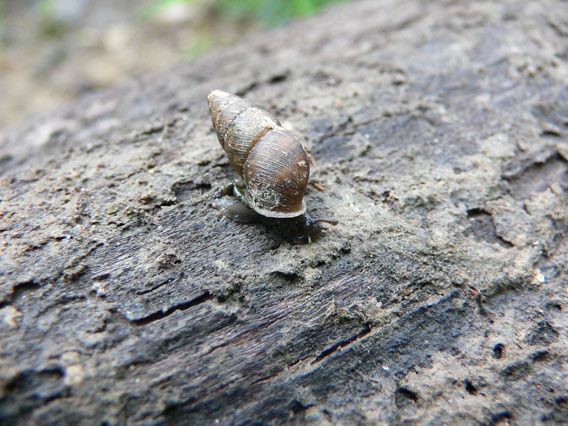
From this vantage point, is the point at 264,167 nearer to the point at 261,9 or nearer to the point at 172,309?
the point at 172,309

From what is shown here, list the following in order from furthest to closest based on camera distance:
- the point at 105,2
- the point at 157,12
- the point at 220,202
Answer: the point at 105,2
the point at 157,12
the point at 220,202

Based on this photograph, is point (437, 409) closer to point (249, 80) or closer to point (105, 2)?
point (249, 80)

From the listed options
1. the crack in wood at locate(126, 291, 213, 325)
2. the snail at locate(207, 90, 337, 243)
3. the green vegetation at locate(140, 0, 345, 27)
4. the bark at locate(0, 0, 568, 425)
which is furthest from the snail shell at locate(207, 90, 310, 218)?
the green vegetation at locate(140, 0, 345, 27)

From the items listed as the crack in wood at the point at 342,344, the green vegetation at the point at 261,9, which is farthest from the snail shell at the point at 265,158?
the green vegetation at the point at 261,9

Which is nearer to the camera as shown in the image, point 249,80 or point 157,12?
point 249,80

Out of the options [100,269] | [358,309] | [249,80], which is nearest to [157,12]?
[249,80]

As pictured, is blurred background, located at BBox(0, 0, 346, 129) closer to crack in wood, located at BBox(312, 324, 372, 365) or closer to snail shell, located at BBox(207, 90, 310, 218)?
snail shell, located at BBox(207, 90, 310, 218)
